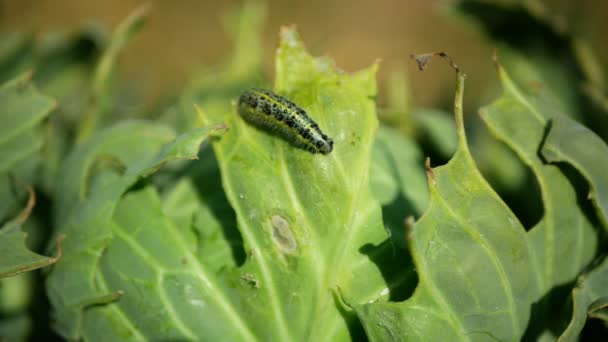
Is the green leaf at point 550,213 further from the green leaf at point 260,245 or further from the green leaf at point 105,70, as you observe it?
the green leaf at point 105,70

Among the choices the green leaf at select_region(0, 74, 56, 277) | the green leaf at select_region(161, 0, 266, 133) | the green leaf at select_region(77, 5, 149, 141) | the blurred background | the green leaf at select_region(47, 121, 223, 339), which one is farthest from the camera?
the blurred background

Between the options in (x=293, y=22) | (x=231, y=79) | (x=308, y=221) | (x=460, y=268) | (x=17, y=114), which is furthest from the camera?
(x=293, y=22)

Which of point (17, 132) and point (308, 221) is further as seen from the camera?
point (17, 132)

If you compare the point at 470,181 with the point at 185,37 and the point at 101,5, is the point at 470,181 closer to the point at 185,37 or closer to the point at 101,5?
the point at 185,37

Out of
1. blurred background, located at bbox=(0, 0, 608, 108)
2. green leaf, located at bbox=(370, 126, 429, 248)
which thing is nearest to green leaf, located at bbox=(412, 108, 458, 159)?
green leaf, located at bbox=(370, 126, 429, 248)

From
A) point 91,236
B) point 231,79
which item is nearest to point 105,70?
point 231,79

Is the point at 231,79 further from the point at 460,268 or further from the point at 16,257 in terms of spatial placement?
the point at 460,268

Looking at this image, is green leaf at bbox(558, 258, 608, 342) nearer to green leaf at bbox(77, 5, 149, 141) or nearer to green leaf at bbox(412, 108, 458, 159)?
green leaf at bbox(412, 108, 458, 159)
